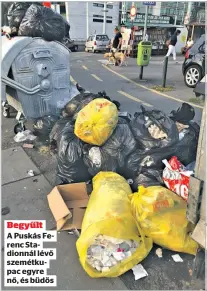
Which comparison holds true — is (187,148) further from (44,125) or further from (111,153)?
(44,125)

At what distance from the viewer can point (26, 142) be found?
417 centimetres

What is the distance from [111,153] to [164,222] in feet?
3.14

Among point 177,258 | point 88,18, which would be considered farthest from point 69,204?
point 88,18

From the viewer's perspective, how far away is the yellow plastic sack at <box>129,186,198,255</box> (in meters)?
2.09

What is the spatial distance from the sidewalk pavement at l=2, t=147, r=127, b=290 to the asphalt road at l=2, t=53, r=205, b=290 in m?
0.12

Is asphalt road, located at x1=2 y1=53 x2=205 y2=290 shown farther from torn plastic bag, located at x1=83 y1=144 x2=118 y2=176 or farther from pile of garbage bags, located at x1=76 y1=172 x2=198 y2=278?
torn plastic bag, located at x1=83 y1=144 x2=118 y2=176

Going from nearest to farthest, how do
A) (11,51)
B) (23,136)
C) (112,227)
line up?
(112,227) < (11,51) < (23,136)

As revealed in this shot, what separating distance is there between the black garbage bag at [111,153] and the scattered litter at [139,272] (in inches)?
40.6

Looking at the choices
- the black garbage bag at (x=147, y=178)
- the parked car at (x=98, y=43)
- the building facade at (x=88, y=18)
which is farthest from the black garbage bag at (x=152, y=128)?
the building facade at (x=88, y=18)

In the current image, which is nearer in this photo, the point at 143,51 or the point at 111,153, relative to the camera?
the point at 111,153

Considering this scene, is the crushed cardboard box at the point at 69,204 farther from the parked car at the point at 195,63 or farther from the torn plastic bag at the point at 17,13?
the parked car at the point at 195,63

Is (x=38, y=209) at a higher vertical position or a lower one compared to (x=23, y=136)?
lower

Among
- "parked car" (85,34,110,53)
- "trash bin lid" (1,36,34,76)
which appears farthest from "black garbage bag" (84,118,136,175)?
"parked car" (85,34,110,53)

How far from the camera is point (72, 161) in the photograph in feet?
9.34
